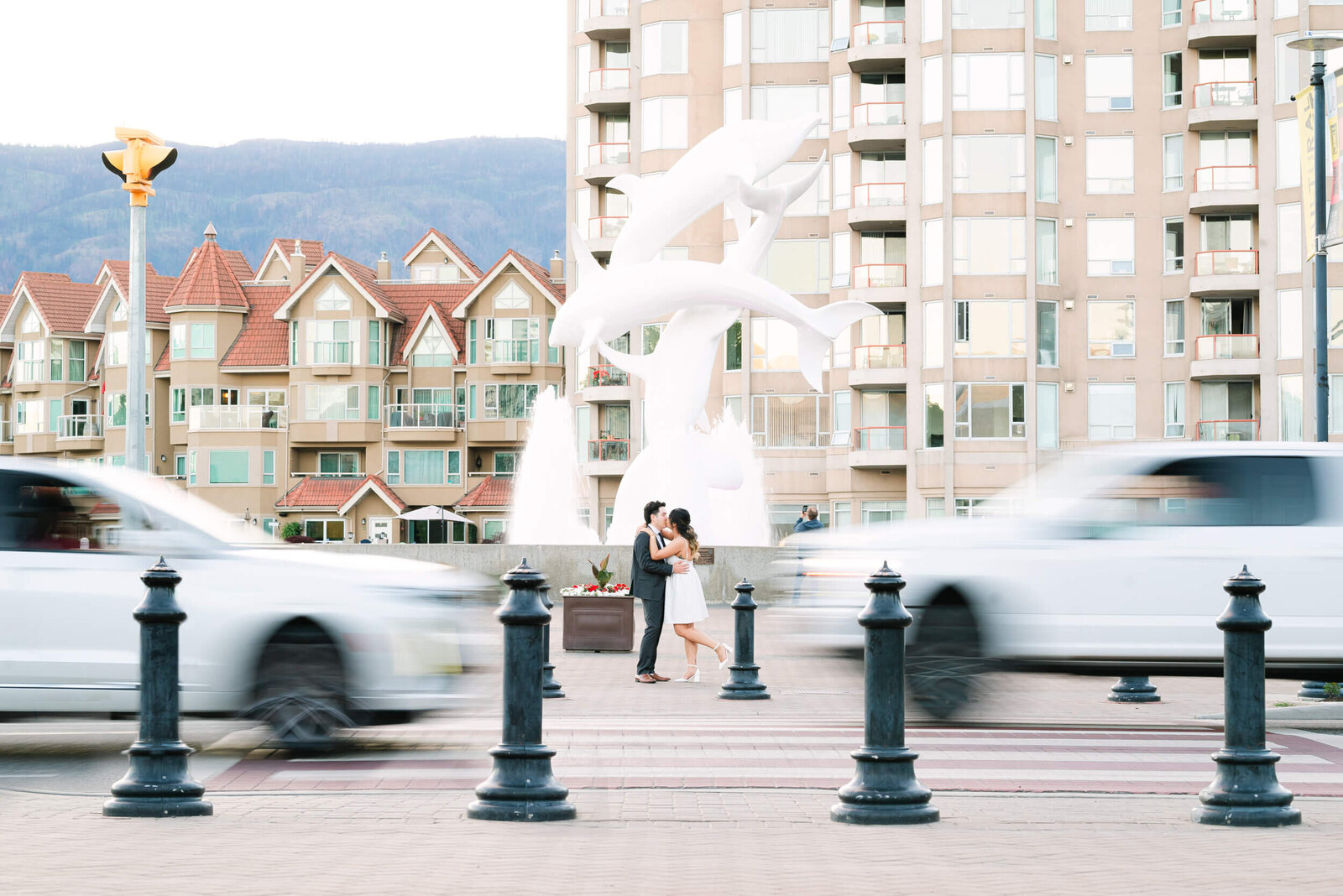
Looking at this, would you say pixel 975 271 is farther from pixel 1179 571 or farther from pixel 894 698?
pixel 894 698

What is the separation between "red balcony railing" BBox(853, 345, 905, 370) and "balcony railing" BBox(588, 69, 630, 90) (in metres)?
13.7

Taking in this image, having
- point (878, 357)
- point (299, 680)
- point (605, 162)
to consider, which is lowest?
point (299, 680)

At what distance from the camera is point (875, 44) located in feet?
181

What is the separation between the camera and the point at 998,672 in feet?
37.7

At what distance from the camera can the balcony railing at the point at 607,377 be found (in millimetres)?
60344

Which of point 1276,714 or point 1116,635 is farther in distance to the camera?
point 1276,714

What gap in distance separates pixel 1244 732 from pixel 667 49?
54.3 meters

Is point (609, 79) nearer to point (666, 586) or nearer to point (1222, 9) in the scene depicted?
point (1222, 9)

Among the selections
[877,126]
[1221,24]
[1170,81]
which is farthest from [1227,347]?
[877,126]

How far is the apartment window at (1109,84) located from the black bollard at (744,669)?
44910 millimetres

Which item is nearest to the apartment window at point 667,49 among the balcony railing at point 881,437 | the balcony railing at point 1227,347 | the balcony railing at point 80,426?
the balcony railing at point 881,437

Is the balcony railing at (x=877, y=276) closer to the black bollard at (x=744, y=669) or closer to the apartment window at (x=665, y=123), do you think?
the apartment window at (x=665, y=123)

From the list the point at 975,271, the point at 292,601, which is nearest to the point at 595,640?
the point at 292,601

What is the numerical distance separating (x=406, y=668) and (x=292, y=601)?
781 mm
